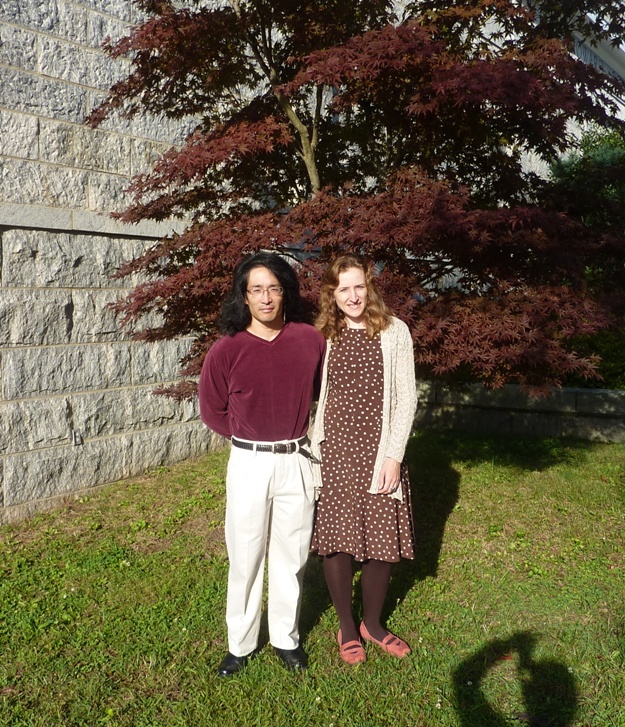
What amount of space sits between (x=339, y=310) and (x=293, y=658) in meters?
1.56

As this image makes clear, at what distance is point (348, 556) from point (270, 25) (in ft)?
10.5

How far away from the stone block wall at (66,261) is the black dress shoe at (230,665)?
→ 8.48 ft

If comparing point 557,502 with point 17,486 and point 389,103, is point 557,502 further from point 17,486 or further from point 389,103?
point 17,486

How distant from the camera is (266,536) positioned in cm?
321

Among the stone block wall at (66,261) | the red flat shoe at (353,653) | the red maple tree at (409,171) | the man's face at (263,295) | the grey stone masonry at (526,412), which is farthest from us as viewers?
the grey stone masonry at (526,412)

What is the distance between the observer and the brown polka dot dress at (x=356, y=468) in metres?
3.33

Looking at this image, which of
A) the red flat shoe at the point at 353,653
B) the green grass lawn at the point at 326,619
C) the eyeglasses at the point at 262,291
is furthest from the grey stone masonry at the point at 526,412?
the eyeglasses at the point at 262,291

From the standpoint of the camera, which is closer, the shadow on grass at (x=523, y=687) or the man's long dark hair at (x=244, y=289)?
the shadow on grass at (x=523, y=687)

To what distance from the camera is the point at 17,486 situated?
5.27 meters

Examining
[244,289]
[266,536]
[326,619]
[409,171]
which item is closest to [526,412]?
[409,171]

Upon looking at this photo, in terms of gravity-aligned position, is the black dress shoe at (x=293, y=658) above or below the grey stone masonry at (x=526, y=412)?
below

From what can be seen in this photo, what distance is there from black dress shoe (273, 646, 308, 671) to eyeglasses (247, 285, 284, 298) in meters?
1.56

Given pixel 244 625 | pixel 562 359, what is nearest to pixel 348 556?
pixel 244 625

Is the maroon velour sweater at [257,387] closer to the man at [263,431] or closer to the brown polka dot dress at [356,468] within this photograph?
the man at [263,431]
